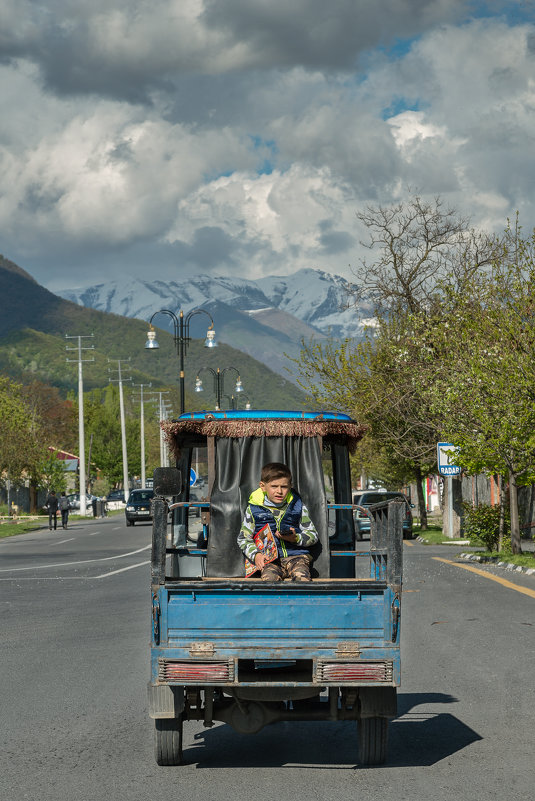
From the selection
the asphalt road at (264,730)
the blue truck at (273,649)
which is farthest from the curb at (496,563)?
the blue truck at (273,649)

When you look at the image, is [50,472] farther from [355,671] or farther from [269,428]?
[355,671]

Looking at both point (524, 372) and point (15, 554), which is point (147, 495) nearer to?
point (15, 554)

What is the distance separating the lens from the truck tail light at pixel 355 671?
640cm

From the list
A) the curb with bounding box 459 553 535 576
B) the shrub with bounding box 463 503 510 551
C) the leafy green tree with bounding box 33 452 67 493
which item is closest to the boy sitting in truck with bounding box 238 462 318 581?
the curb with bounding box 459 553 535 576

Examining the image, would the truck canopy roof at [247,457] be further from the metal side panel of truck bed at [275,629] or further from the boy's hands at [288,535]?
the metal side panel of truck bed at [275,629]

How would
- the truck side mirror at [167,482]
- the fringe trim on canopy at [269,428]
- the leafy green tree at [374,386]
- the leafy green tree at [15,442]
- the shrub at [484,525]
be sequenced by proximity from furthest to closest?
1. the leafy green tree at [15,442]
2. the leafy green tree at [374,386]
3. the shrub at [484,525]
4. the fringe trim on canopy at [269,428]
5. the truck side mirror at [167,482]

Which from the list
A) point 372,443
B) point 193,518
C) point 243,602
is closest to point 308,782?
point 243,602

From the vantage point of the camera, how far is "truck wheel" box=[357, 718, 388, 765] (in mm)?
6867

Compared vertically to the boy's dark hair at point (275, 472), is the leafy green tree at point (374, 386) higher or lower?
higher

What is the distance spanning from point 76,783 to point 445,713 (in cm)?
317

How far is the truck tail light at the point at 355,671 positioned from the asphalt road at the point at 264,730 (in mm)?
596

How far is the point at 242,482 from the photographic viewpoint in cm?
835

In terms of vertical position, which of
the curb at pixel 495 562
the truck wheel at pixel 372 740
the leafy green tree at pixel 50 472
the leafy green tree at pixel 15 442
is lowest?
the curb at pixel 495 562

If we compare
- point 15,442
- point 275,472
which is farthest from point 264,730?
Answer: point 15,442
